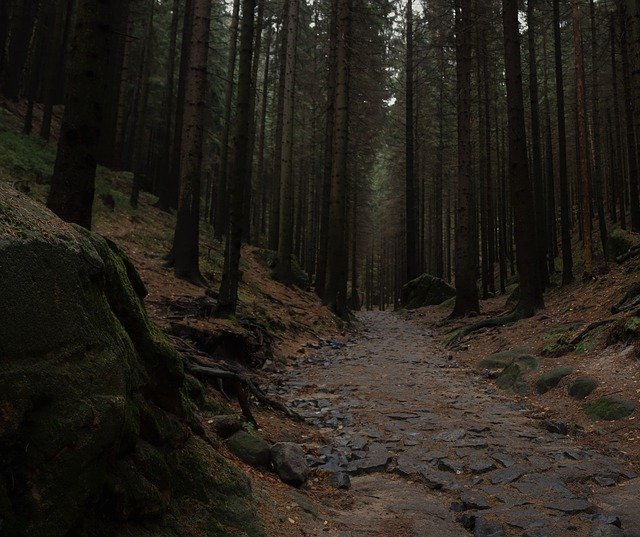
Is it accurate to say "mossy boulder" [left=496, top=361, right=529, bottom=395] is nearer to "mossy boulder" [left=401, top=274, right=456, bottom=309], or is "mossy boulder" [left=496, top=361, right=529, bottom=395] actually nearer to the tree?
the tree

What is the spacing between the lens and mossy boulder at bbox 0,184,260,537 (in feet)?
5.65

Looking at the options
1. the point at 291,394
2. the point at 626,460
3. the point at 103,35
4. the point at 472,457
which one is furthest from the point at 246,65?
the point at 626,460

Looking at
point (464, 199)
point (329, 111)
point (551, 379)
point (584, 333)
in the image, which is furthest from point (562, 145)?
point (551, 379)

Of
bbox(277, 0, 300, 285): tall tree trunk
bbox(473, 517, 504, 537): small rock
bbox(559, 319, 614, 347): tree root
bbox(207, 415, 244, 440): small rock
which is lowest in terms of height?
bbox(473, 517, 504, 537): small rock

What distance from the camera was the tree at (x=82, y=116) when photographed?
5.12 metres

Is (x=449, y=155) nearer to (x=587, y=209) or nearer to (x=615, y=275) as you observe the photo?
(x=587, y=209)

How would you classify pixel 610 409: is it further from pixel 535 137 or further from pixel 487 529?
pixel 535 137

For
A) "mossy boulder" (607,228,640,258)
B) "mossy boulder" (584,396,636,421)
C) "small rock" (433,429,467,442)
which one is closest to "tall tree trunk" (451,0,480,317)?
"mossy boulder" (607,228,640,258)

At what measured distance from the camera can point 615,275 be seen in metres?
11.5

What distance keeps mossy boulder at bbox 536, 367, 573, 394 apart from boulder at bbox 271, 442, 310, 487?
428cm

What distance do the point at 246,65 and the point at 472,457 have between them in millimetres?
8134

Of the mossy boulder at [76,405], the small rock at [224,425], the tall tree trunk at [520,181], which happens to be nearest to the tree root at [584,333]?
the tall tree trunk at [520,181]

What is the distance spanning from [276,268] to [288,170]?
12.0 ft

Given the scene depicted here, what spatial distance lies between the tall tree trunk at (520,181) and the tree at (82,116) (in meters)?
9.32
